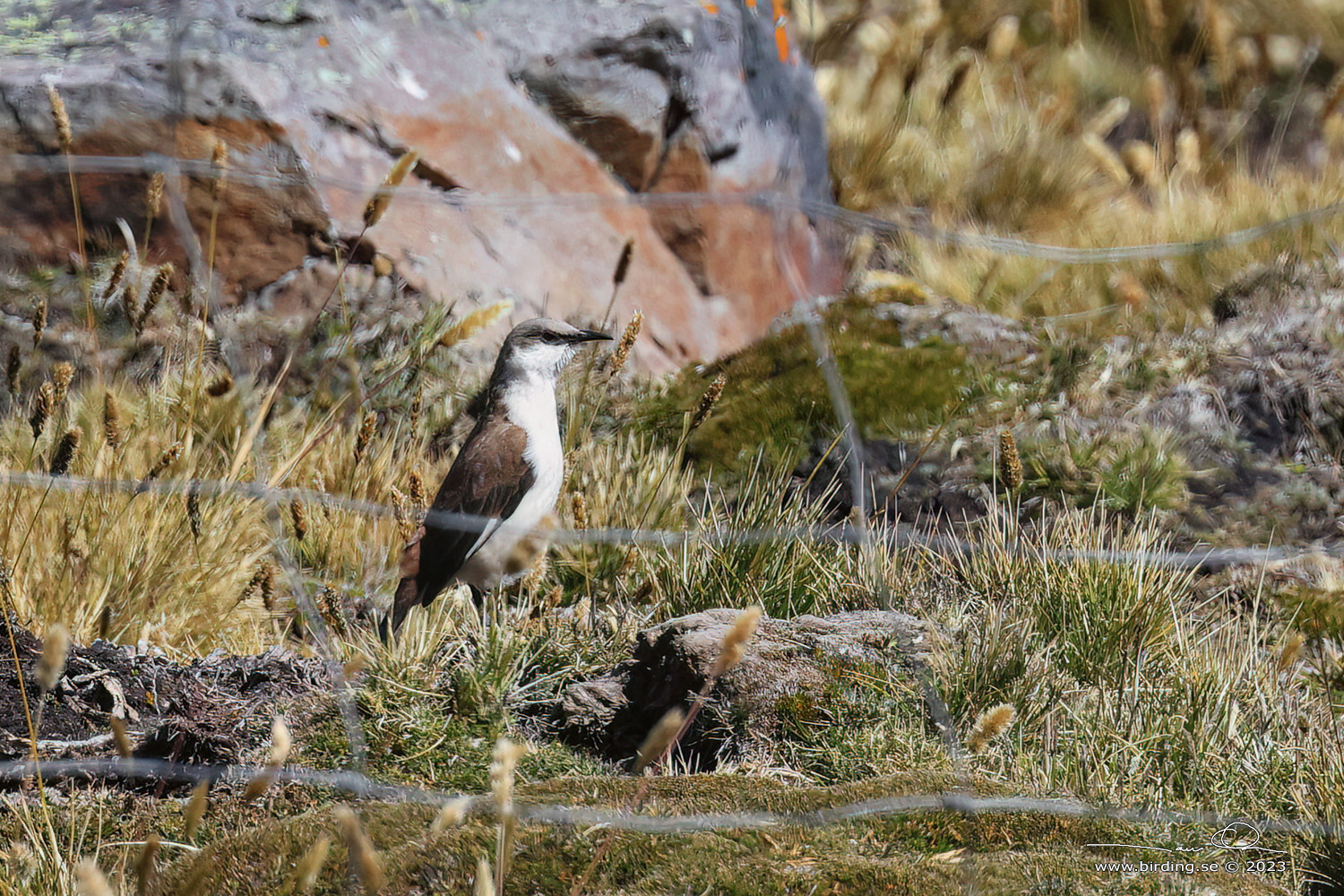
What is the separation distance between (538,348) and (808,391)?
3.64 ft

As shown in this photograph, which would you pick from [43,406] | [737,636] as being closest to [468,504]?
[43,406]

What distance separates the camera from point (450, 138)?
180 inches

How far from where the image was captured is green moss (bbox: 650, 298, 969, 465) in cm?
407

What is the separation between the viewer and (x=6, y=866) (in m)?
2.16

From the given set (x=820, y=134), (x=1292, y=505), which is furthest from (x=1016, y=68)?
(x=1292, y=505)

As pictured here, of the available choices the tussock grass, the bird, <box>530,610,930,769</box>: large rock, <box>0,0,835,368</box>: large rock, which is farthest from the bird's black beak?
the tussock grass

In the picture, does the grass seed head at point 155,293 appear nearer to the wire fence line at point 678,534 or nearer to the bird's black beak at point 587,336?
the wire fence line at point 678,534

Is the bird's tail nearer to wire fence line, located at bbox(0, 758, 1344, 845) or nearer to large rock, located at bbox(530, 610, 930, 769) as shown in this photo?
large rock, located at bbox(530, 610, 930, 769)

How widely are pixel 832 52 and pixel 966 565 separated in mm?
5585

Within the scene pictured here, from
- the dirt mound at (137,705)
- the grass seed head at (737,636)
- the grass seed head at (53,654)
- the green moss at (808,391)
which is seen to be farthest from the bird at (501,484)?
the grass seed head at (737,636)

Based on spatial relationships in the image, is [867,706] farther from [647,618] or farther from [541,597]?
[541,597]

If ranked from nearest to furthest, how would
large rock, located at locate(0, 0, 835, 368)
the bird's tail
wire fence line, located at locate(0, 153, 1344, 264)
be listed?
the bird's tail → wire fence line, located at locate(0, 153, 1344, 264) → large rock, located at locate(0, 0, 835, 368)

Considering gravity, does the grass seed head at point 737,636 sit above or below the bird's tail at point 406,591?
above

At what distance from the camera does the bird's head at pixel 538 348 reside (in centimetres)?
361
